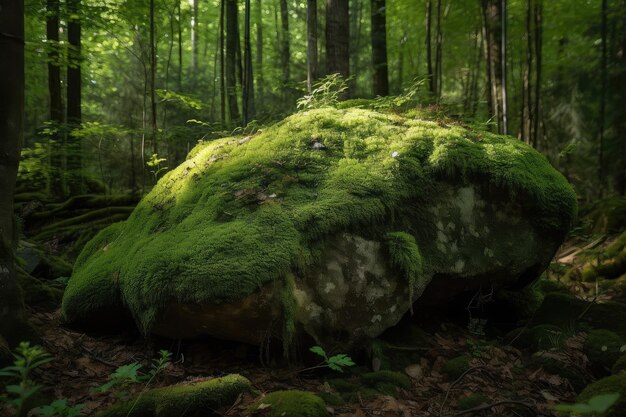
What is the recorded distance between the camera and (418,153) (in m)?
4.26

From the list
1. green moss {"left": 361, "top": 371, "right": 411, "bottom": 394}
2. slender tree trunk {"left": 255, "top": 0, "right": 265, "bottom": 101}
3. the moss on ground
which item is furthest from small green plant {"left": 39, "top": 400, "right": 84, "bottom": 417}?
slender tree trunk {"left": 255, "top": 0, "right": 265, "bottom": 101}

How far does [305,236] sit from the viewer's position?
338 cm

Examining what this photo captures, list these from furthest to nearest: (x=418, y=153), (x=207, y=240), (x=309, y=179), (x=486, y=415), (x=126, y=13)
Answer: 1. (x=126, y=13)
2. (x=418, y=153)
3. (x=309, y=179)
4. (x=207, y=240)
5. (x=486, y=415)

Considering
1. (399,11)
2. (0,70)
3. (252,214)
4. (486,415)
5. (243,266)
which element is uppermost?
(399,11)

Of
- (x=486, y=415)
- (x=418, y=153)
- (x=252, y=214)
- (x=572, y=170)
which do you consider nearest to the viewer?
(x=486, y=415)

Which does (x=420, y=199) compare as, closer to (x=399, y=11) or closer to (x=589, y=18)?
(x=589, y=18)

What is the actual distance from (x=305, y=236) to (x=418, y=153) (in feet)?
5.55

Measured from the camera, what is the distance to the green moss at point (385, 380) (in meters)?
3.21

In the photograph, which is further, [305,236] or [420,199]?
[420,199]

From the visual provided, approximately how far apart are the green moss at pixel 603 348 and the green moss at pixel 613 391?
882mm

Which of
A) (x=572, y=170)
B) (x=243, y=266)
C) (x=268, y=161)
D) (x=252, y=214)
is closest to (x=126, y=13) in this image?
(x=268, y=161)

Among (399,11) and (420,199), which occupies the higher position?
(399,11)

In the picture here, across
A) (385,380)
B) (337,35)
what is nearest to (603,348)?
(385,380)

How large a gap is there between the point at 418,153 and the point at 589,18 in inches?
415
